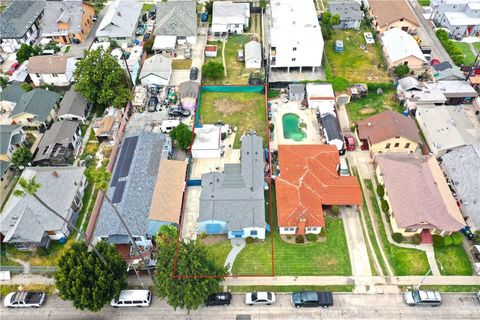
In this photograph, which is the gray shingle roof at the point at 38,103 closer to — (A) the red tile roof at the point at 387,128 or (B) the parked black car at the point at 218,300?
(B) the parked black car at the point at 218,300

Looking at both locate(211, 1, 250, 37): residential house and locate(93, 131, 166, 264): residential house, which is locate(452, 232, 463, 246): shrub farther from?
locate(211, 1, 250, 37): residential house

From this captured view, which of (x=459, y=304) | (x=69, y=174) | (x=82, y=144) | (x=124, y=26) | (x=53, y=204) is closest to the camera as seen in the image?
(x=459, y=304)

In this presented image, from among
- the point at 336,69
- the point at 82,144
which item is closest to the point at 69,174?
the point at 82,144

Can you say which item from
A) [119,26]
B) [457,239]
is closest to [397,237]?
[457,239]

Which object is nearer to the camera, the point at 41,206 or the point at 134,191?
the point at 41,206

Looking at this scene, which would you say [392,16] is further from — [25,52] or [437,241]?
[25,52]

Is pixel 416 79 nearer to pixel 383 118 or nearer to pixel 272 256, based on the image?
pixel 383 118

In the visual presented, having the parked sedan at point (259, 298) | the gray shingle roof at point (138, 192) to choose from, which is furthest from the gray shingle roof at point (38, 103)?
the parked sedan at point (259, 298)
